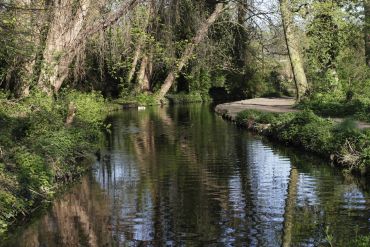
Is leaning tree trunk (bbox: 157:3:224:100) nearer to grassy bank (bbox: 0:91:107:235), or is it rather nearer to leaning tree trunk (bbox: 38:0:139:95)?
leaning tree trunk (bbox: 38:0:139:95)

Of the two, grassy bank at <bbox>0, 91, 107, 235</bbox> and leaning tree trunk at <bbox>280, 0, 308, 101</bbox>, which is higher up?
leaning tree trunk at <bbox>280, 0, 308, 101</bbox>

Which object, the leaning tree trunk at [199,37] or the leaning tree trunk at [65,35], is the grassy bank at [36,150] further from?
the leaning tree trunk at [199,37]

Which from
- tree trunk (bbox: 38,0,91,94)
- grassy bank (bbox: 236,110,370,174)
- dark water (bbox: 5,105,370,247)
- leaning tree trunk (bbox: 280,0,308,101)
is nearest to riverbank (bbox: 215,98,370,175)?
grassy bank (bbox: 236,110,370,174)

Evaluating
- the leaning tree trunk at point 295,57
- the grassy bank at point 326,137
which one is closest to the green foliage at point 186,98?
the leaning tree trunk at point 295,57

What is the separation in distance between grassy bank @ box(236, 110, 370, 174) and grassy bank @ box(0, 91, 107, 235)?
670 cm

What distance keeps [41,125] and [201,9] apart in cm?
1460

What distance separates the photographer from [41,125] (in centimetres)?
1727

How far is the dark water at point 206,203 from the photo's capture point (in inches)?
397

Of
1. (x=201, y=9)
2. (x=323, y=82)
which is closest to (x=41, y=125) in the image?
(x=201, y=9)

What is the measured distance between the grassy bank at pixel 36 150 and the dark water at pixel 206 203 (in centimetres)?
47

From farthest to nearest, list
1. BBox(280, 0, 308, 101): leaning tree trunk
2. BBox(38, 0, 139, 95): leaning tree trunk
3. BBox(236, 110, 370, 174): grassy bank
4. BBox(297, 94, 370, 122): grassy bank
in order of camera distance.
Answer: BBox(280, 0, 308, 101): leaning tree trunk
BBox(297, 94, 370, 122): grassy bank
BBox(38, 0, 139, 95): leaning tree trunk
BBox(236, 110, 370, 174): grassy bank

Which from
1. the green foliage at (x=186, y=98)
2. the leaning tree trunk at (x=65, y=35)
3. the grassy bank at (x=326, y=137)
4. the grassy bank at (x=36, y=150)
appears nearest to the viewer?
the grassy bank at (x=36, y=150)

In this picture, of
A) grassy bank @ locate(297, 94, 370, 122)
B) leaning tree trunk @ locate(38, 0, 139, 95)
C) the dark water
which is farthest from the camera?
grassy bank @ locate(297, 94, 370, 122)

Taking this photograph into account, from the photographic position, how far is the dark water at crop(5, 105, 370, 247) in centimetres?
1009
